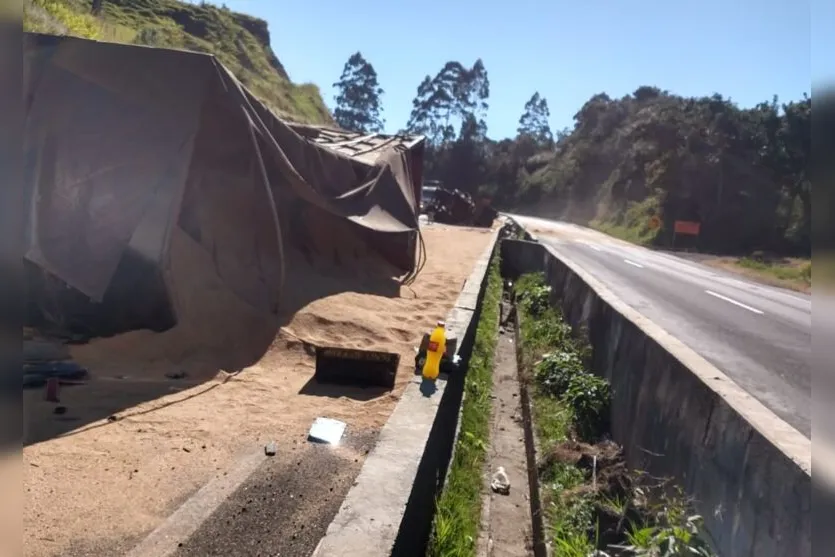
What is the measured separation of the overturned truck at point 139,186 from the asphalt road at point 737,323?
5.51 m

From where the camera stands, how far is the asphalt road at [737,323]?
310 inches

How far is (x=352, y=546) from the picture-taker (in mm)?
2834

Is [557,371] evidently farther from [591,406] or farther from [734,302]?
[734,302]

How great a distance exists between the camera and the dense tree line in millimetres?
36250

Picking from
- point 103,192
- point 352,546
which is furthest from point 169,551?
point 103,192

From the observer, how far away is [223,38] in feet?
132

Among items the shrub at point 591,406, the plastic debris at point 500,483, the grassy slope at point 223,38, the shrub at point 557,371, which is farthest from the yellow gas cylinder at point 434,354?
the grassy slope at point 223,38

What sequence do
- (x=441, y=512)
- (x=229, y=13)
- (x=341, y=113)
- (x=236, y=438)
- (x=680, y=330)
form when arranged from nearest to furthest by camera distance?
1. (x=441, y=512)
2. (x=236, y=438)
3. (x=680, y=330)
4. (x=229, y=13)
5. (x=341, y=113)

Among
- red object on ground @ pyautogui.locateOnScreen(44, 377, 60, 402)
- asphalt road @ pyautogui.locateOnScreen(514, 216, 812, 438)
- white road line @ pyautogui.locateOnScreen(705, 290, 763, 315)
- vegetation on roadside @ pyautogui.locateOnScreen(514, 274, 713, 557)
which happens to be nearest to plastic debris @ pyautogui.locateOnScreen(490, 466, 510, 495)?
vegetation on roadside @ pyautogui.locateOnScreen(514, 274, 713, 557)

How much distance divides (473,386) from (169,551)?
15.1 feet

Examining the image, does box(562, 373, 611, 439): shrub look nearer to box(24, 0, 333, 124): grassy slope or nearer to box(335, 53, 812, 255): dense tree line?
box(335, 53, 812, 255): dense tree line

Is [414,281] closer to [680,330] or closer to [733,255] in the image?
[680,330]

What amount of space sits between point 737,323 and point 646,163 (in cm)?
3780

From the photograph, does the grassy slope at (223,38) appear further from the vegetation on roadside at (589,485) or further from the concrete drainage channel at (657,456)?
the concrete drainage channel at (657,456)
